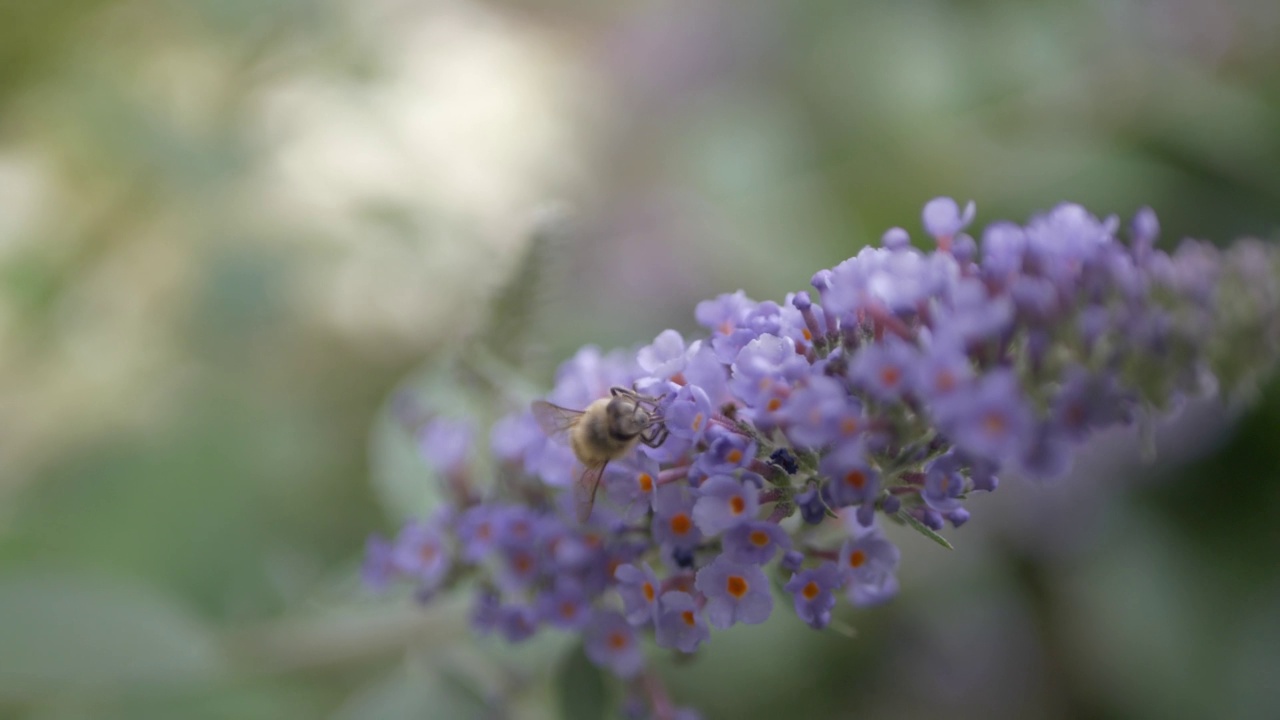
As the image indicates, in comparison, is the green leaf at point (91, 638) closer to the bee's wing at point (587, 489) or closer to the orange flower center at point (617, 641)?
the orange flower center at point (617, 641)

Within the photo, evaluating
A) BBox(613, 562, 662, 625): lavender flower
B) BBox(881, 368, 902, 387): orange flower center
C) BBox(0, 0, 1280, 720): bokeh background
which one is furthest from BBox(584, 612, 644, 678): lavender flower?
BBox(0, 0, 1280, 720): bokeh background

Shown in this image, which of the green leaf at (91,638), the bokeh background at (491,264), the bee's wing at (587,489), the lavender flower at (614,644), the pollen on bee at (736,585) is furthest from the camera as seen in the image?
the bokeh background at (491,264)

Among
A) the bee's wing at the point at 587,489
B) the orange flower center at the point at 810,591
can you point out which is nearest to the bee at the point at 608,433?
the bee's wing at the point at 587,489

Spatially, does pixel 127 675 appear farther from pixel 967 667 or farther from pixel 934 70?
pixel 934 70

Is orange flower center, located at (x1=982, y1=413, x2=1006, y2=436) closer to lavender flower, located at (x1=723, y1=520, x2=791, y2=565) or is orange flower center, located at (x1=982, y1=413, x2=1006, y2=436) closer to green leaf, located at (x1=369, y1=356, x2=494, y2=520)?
lavender flower, located at (x1=723, y1=520, x2=791, y2=565)

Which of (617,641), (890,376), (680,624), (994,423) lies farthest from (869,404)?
(617,641)

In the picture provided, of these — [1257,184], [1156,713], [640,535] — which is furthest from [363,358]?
[1257,184]
